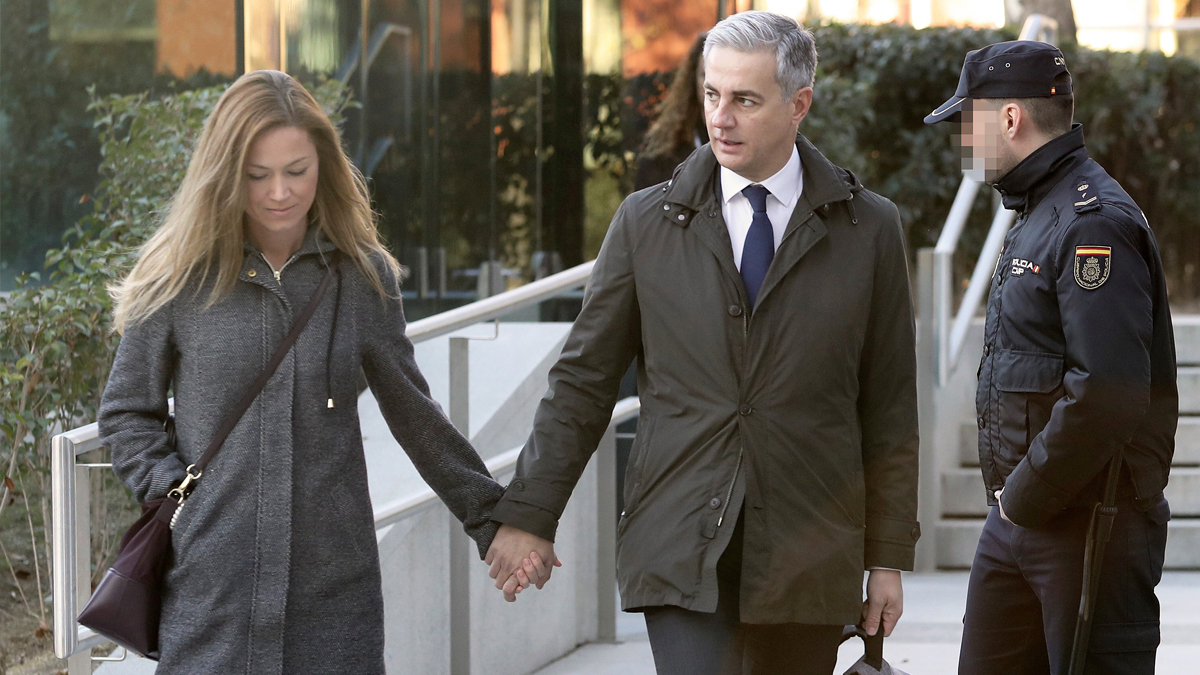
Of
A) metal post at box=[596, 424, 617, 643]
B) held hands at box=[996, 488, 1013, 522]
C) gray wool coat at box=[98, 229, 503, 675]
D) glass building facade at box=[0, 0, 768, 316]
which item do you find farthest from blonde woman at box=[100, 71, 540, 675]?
glass building facade at box=[0, 0, 768, 316]

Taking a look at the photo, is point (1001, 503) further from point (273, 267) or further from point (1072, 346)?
point (273, 267)

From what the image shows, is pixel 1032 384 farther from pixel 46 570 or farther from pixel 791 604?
pixel 46 570

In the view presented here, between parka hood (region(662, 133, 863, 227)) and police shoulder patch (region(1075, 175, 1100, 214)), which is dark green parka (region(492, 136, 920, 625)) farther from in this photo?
police shoulder patch (region(1075, 175, 1100, 214))

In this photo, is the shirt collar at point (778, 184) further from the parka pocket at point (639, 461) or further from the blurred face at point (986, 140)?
the blurred face at point (986, 140)

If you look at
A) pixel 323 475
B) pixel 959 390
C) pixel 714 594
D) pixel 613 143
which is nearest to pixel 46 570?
pixel 323 475

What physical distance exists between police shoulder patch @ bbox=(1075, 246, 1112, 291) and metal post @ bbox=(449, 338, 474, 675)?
1.98 meters

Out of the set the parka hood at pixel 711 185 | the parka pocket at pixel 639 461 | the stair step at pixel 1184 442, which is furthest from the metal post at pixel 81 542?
the stair step at pixel 1184 442

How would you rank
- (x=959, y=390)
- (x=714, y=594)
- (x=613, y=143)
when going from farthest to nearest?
(x=613, y=143), (x=959, y=390), (x=714, y=594)

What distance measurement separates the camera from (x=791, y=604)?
2.62 m

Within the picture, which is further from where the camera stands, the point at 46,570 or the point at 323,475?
the point at 46,570

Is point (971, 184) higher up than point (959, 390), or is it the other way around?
point (971, 184)

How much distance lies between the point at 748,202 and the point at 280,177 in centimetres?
90

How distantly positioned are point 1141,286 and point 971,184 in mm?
3896

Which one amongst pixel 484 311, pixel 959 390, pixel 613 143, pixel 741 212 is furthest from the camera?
pixel 613 143
